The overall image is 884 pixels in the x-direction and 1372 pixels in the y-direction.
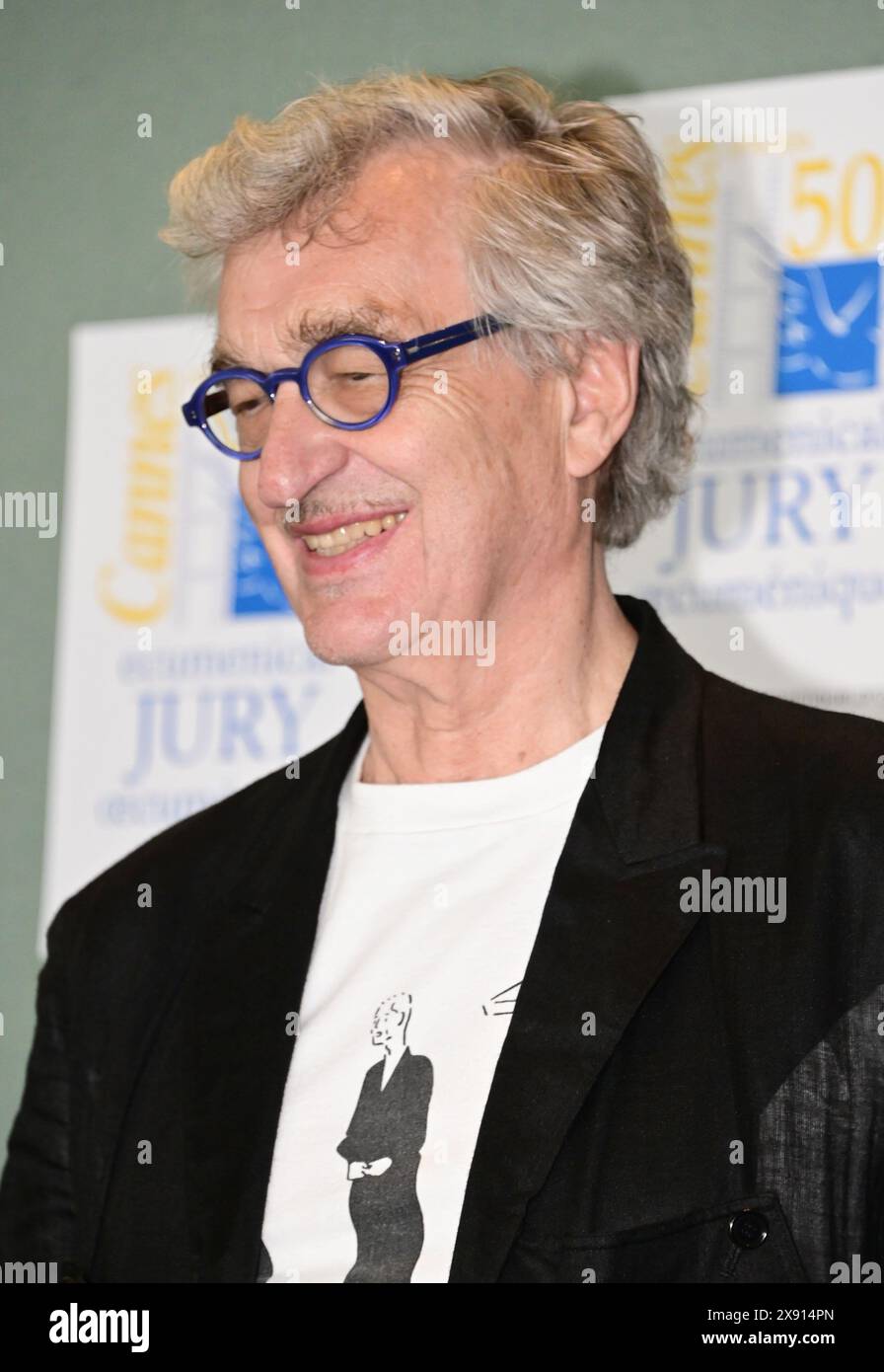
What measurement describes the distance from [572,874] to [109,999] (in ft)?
1.68

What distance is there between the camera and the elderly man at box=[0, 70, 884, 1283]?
1.33 metres

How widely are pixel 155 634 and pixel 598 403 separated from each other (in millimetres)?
1099

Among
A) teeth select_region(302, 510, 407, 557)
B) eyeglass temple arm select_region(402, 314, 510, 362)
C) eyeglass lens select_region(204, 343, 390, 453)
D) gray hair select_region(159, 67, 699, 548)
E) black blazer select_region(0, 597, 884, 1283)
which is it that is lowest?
black blazer select_region(0, 597, 884, 1283)

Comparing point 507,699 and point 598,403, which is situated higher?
point 598,403

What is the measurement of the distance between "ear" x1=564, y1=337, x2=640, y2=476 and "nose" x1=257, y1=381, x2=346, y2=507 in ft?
0.84

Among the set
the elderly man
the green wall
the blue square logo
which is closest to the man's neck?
the elderly man

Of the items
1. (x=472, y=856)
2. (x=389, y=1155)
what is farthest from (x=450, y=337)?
(x=389, y=1155)

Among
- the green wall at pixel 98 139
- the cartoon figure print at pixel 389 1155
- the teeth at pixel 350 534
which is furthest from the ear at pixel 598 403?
the green wall at pixel 98 139

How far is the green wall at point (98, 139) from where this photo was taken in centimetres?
263

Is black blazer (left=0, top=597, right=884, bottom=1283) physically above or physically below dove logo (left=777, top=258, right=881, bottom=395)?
below

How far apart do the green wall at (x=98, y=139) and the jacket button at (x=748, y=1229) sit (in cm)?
157

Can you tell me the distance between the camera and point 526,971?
1.43m

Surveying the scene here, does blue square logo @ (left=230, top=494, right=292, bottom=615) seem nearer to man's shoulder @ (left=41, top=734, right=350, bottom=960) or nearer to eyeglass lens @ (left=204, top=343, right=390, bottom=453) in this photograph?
man's shoulder @ (left=41, top=734, right=350, bottom=960)

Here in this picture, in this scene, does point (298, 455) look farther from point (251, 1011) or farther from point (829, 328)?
point (829, 328)
